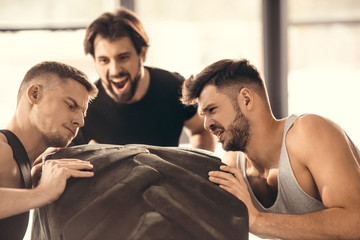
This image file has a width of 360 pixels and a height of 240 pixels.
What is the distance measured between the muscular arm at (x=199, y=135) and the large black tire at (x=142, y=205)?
37.2 inches

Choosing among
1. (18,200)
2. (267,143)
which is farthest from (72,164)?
(267,143)

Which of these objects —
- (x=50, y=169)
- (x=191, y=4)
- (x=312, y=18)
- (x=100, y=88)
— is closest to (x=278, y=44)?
(x=312, y=18)

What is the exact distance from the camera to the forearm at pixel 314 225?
39.8 inches

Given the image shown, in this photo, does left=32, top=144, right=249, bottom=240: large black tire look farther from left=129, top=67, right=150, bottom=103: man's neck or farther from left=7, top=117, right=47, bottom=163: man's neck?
left=129, top=67, right=150, bottom=103: man's neck

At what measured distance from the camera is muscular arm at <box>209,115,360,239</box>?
40.0 inches

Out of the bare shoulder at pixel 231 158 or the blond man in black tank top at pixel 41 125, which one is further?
the bare shoulder at pixel 231 158

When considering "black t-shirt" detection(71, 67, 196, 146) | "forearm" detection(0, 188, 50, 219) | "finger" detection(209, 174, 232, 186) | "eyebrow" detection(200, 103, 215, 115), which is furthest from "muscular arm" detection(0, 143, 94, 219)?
"black t-shirt" detection(71, 67, 196, 146)

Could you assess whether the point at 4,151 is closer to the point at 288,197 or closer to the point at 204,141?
the point at 288,197

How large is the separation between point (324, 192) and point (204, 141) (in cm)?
100

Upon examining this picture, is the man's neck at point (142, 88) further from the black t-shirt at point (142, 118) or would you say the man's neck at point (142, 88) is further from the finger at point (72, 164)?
the finger at point (72, 164)

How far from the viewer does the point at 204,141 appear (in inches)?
80.3

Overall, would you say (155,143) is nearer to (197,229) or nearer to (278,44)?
(197,229)

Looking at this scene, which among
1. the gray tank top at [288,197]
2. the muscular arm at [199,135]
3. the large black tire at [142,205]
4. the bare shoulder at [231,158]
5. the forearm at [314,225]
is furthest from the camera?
the muscular arm at [199,135]

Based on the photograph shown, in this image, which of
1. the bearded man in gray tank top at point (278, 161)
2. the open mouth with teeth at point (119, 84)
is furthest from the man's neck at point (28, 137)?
the open mouth with teeth at point (119, 84)
